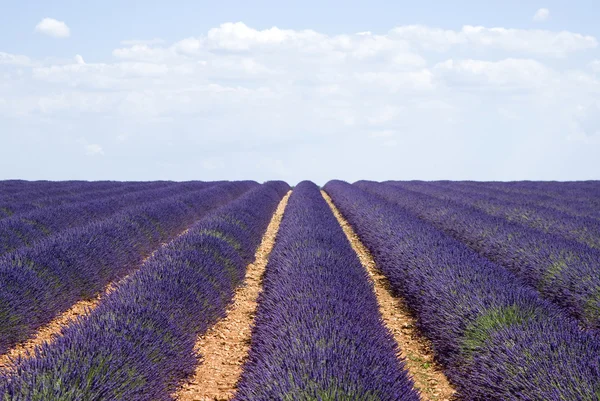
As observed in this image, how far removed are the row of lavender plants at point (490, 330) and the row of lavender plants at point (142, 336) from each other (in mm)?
2097

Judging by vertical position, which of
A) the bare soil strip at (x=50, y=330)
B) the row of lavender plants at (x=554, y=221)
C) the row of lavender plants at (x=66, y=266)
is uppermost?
the row of lavender plants at (x=554, y=221)

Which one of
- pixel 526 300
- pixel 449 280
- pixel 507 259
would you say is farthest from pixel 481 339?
pixel 507 259

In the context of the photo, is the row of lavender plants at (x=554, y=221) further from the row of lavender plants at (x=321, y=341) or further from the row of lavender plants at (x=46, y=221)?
the row of lavender plants at (x=46, y=221)

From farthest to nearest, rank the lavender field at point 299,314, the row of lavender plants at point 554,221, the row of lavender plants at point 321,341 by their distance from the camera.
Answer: the row of lavender plants at point 554,221, the lavender field at point 299,314, the row of lavender plants at point 321,341

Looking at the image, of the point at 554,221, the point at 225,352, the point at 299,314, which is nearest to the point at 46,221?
the point at 225,352

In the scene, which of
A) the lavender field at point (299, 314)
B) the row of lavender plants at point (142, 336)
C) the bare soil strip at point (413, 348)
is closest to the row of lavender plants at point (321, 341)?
the lavender field at point (299, 314)

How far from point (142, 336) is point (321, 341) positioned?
1267mm

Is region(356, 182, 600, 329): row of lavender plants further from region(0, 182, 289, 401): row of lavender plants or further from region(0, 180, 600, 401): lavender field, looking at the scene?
region(0, 182, 289, 401): row of lavender plants

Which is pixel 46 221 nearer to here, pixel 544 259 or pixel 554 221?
pixel 544 259

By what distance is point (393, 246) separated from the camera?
832cm

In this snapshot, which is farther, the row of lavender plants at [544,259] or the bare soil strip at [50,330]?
the row of lavender plants at [544,259]

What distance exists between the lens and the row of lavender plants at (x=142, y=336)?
10.2ft

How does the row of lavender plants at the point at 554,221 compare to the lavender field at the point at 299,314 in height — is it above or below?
above

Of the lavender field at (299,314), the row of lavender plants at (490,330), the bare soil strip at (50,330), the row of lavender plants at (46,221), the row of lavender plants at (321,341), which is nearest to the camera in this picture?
the row of lavender plants at (321,341)
